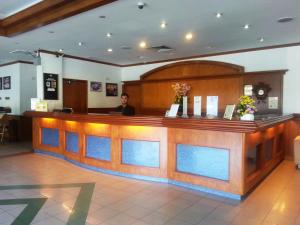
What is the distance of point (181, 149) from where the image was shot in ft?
13.3

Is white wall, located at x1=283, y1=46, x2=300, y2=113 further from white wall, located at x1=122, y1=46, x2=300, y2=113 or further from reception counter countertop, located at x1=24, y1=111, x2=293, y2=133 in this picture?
reception counter countertop, located at x1=24, y1=111, x2=293, y2=133

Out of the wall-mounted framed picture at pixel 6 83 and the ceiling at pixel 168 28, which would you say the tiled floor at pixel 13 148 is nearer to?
the wall-mounted framed picture at pixel 6 83

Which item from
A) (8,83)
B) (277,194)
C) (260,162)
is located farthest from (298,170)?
(8,83)

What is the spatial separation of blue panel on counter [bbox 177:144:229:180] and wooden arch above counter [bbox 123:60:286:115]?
350cm

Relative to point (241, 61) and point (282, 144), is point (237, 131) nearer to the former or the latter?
point (282, 144)

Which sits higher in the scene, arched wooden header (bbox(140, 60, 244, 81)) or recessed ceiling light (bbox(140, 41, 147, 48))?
recessed ceiling light (bbox(140, 41, 147, 48))

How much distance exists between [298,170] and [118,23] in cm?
482

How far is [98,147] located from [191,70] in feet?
13.7

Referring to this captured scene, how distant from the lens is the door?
7719mm

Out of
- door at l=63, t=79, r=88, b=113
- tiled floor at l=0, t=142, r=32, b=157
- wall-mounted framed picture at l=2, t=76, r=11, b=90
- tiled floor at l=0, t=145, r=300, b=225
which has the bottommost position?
tiled floor at l=0, t=145, r=300, b=225

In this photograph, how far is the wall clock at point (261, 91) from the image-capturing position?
643 centimetres

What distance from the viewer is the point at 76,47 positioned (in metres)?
6.59

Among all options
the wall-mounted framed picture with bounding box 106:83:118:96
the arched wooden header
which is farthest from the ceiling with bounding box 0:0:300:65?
the wall-mounted framed picture with bounding box 106:83:118:96

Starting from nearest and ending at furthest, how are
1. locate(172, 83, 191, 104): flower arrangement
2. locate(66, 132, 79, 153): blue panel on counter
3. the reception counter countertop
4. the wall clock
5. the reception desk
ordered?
the reception counter countertop
the reception desk
locate(66, 132, 79, 153): blue panel on counter
the wall clock
locate(172, 83, 191, 104): flower arrangement
